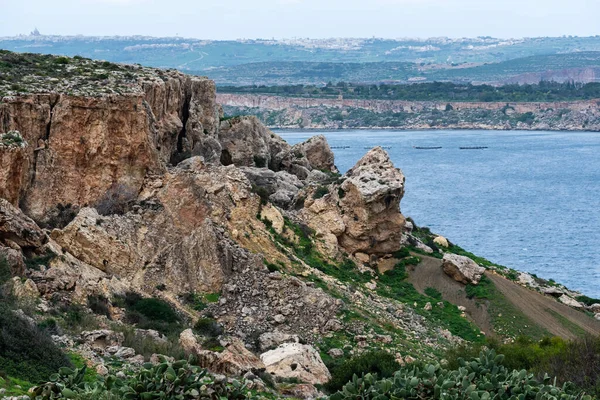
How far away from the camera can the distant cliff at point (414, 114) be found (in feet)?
546

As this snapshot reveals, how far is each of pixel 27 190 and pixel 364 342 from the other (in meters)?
10.0

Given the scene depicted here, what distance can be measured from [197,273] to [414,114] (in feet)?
500

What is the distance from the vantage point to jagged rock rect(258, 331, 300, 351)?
22.9 m

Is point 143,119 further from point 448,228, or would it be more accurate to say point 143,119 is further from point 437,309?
point 448,228

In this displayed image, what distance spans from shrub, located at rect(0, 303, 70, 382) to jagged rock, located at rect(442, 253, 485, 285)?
2057 centimetres

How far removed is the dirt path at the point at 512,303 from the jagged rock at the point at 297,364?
1195cm

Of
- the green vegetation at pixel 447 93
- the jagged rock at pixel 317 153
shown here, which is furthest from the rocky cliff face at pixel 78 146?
the green vegetation at pixel 447 93

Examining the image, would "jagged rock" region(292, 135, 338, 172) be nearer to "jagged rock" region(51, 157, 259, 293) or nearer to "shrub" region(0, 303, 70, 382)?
"jagged rock" region(51, 157, 259, 293)

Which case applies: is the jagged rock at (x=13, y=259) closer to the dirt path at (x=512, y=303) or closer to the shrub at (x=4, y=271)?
the shrub at (x=4, y=271)

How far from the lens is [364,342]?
82.4 ft

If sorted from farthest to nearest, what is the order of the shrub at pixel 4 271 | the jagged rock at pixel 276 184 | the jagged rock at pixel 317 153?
the jagged rock at pixel 317 153 → the jagged rock at pixel 276 184 → the shrub at pixel 4 271

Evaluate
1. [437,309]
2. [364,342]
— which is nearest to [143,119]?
[364,342]

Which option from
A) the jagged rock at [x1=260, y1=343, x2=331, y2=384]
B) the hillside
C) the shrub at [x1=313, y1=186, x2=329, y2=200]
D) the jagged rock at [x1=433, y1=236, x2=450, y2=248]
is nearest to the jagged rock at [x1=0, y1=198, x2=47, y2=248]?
the hillside

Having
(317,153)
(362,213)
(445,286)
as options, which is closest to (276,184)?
(362,213)
